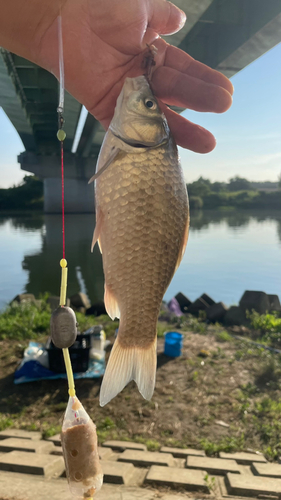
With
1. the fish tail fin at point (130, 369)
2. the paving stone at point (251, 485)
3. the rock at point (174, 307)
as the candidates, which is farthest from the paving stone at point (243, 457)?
the rock at point (174, 307)

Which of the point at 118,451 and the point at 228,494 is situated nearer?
the point at 228,494

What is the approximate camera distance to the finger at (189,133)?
180 centimetres

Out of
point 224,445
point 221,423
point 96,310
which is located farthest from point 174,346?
point 96,310

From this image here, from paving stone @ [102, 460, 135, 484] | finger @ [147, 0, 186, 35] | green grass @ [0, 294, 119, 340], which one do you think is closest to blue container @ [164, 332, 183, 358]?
green grass @ [0, 294, 119, 340]

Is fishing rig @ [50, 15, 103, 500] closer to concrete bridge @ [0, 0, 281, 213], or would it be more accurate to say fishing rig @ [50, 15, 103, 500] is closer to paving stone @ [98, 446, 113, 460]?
paving stone @ [98, 446, 113, 460]

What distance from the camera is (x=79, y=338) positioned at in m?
5.75

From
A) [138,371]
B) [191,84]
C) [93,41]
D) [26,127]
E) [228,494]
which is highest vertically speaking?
[26,127]

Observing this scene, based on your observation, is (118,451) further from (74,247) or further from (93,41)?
(74,247)

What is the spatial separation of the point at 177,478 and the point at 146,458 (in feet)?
1.71

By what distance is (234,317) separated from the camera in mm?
8930

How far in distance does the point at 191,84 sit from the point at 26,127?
16443 millimetres

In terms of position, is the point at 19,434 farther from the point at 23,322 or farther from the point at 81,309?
the point at 81,309

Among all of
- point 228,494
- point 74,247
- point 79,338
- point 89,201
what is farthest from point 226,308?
point 89,201

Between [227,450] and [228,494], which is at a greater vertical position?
[228,494]
